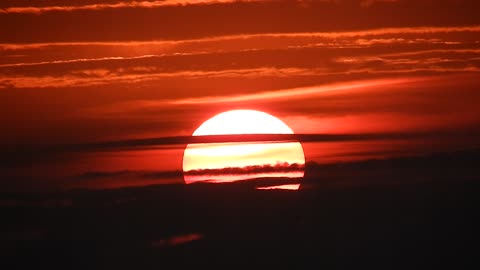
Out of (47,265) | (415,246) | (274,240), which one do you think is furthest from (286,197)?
(47,265)

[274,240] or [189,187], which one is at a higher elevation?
[189,187]

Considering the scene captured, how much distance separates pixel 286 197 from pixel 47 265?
11.2m

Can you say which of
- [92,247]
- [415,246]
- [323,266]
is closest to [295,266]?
[323,266]

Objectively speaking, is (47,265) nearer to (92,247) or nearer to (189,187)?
(92,247)

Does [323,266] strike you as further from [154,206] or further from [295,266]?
[154,206]

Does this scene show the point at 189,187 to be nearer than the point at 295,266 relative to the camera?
Yes

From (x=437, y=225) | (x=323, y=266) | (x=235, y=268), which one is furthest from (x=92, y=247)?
(x=437, y=225)

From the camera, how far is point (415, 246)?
64.2 m

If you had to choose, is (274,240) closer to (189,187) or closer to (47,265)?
(189,187)

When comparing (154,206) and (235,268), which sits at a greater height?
(154,206)

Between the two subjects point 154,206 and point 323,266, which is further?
point 323,266

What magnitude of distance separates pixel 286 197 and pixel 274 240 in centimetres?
222

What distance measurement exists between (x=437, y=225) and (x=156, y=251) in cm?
1299

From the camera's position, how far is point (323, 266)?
6506cm
